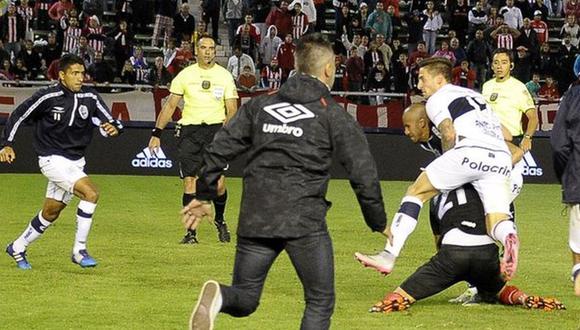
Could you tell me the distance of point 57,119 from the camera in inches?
518

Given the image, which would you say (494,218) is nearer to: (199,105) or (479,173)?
(479,173)

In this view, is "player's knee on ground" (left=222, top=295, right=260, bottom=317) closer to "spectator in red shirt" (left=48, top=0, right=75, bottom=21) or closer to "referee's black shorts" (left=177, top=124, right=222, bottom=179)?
"referee's black shorts" (left=177, top=124, right=222, bottom=179)

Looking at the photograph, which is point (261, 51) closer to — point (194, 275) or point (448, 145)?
point (194, 275)

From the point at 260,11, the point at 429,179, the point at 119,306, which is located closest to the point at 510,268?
the point at 429,179

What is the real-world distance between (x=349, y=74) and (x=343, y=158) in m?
21.7

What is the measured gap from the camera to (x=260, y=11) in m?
32.9

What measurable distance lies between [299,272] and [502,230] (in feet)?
7.96

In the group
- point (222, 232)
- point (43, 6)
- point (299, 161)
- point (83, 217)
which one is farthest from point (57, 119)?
point (43, 6)

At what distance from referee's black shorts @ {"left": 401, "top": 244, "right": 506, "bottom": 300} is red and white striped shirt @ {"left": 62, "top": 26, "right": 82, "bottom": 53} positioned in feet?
68.6

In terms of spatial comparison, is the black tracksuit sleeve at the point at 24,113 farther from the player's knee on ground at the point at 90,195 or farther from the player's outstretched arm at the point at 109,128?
the player's knee on ground at the point at 90,195

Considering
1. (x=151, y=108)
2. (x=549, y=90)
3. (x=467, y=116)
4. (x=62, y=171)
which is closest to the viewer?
(x=467, y=116)

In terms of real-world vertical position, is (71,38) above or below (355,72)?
above

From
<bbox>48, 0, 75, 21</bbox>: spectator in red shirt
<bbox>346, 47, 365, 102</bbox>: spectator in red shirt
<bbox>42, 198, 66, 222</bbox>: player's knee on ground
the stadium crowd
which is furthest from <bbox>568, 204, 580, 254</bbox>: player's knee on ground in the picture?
<bbox>48, 0, 75, 21</bbox>: spectator in red shirt

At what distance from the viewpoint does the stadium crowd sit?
97.3 ft
